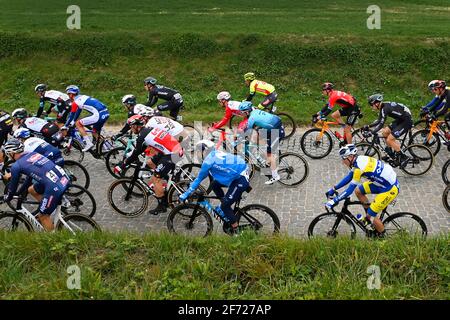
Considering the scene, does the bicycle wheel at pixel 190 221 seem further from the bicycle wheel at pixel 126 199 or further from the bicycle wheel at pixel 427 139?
the bicycle wheel at pixel 427 139

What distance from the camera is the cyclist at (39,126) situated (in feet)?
36.0

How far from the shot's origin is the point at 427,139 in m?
12.0

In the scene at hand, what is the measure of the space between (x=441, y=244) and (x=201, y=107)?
1204 cm

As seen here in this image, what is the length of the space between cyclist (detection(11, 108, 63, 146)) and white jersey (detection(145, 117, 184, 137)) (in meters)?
3.08

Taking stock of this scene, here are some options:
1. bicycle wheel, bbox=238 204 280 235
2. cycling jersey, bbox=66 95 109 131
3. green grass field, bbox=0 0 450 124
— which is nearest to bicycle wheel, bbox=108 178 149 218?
bicycle wheel, bbox=238 204 280 235

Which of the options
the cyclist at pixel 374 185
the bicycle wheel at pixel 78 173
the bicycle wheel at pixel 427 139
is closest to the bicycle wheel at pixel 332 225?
the cyclist at pixel 374 185

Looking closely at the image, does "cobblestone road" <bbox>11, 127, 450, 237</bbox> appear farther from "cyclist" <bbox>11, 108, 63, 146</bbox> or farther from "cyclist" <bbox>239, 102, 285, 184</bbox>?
"cyclist" <bbox>11, 108, 63, 146</bbox>

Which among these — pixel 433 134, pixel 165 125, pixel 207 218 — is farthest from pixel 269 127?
pixel 433 134

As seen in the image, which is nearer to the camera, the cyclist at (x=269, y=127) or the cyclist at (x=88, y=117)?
the cyclist at (x=269, y=127)

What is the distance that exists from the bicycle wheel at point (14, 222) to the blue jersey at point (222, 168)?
10.6ft

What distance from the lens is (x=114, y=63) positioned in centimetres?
2089

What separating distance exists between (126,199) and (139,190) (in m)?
0.35

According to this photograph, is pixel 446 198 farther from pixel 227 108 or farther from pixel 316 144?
pixel 227 108

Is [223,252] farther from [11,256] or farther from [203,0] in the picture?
[203,0]
